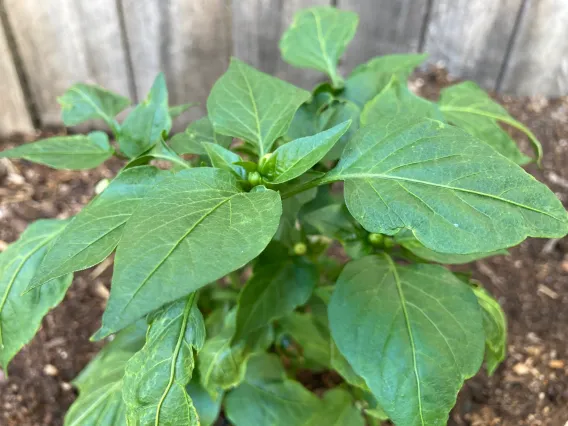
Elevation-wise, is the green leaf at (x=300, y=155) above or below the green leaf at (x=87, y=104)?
above

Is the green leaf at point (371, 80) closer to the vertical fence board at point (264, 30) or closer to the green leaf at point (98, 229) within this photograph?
the green leaf at point (98, 229)

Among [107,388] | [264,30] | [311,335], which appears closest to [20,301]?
[107,388]

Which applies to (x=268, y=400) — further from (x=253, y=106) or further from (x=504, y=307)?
(x=504, y=307)

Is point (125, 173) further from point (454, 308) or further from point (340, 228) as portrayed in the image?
point (454, 308)

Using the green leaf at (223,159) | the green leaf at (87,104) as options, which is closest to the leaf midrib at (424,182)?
the green leaf at (223,159)

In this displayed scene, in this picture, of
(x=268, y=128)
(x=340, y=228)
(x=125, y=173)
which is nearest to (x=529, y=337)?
(x=340, y=228)

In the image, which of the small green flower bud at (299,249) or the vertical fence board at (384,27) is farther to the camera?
the vertical fence board at (384,27)

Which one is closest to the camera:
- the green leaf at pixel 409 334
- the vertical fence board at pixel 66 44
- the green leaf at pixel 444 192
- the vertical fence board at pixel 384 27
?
the green leaf at pixel 444 192
